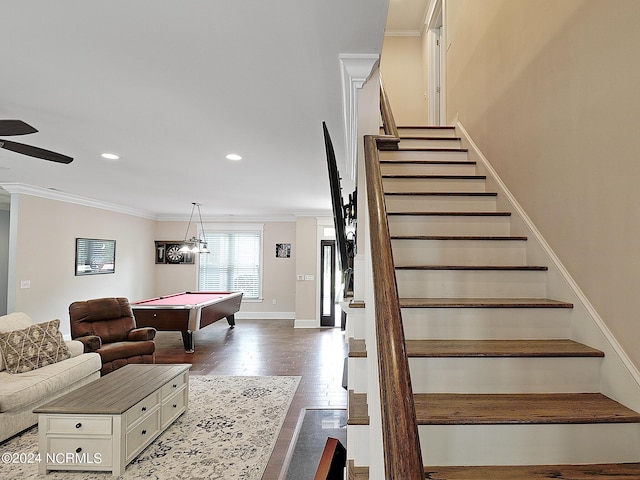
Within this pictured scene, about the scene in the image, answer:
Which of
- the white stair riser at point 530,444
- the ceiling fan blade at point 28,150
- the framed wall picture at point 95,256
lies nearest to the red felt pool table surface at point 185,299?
the framed wall picture at point 95,256

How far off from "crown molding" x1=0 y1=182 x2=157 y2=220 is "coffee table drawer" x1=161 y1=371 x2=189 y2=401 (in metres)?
4.01

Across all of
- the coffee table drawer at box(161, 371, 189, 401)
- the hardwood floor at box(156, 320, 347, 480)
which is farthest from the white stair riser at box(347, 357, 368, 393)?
the coffee table drawer at box(161, 371, 189, 401)

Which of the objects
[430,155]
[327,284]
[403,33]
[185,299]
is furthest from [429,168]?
[327,284]

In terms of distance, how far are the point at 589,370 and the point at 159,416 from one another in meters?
3.03

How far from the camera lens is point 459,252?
2.28m

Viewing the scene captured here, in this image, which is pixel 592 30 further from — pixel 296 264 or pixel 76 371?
pixel 296 264

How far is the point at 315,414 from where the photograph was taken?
3.46 metres

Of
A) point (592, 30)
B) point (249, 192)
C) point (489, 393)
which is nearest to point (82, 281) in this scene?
point (249, 192)

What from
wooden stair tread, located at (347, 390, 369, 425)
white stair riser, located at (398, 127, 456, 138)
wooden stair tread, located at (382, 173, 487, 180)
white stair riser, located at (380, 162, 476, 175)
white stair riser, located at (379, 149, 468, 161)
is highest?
white stair riser, located at (398, 127, 456, 138)

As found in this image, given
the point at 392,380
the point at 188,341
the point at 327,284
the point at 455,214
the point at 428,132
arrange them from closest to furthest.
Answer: the point at 392,380 → the point at 455,214 → the point at 428,132 → the point at 188,341 → the point at 327,284

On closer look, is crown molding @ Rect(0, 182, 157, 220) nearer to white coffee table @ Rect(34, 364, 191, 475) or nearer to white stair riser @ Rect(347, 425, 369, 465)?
white coffee table @ Rect(34, 364, 191, 475)

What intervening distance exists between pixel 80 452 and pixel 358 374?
7.16ft

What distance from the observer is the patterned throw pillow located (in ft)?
11.2

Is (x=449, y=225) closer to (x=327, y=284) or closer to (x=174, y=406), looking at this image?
(x=174, y=406)
